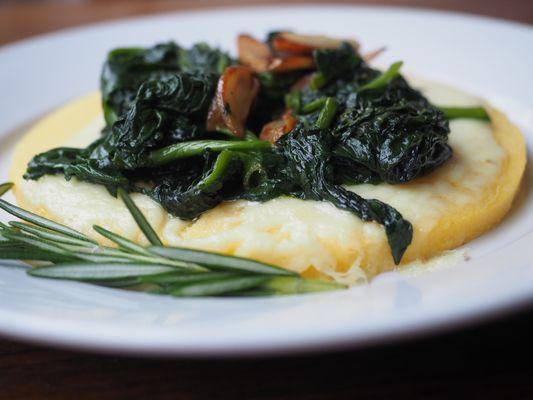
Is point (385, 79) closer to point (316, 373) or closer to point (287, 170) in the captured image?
point (287, 170)

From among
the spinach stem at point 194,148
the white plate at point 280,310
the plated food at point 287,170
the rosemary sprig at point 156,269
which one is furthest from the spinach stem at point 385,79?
the rosemary sprig at point 156,269

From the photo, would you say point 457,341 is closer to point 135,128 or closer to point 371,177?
point 371,177

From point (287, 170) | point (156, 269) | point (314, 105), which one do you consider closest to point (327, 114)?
point (314, 105)

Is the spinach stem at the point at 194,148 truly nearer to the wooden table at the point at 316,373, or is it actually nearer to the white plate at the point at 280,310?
the white plate at the point at 280,310

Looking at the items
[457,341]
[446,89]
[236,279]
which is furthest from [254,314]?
[446,89]

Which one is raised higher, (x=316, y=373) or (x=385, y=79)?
(x=385, y=79)

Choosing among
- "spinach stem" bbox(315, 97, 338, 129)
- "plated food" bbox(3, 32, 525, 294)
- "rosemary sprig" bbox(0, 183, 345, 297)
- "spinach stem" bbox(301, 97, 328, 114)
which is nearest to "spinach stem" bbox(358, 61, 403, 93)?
"plated food" bbox(3, 32, 525, 294)

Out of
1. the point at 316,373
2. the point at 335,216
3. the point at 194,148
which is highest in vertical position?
the point at 194,148
